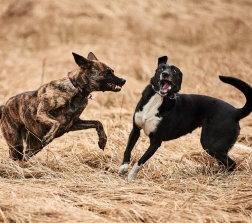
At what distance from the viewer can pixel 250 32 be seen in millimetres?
17734

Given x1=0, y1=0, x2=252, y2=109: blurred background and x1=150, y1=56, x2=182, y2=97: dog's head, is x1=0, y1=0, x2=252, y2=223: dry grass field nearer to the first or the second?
x1=0, y1=0, x2=252, y2=109: blurred background

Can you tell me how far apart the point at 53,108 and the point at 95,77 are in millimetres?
664

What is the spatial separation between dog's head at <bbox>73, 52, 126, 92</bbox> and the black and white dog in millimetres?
564

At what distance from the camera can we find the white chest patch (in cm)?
645

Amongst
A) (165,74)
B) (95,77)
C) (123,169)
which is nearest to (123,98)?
(95,77)

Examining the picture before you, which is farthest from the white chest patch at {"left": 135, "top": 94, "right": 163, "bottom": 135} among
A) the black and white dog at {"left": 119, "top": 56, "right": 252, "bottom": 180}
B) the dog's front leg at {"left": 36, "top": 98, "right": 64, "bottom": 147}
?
the dog's front leg at {"left": 36, "top": 98, "right": 64, "bottom": 147}

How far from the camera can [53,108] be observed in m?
6.71

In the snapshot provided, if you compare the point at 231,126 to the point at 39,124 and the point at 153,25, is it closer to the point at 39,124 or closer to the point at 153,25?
the point at 39,124

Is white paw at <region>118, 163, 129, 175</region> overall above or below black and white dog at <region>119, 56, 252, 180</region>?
below

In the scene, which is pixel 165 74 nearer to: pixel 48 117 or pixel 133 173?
pixel 133 173

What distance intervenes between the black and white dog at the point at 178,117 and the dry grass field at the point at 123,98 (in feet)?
1.08

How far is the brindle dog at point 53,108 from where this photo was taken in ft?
22.0

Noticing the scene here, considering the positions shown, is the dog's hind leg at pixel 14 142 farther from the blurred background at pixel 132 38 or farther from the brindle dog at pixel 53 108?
the blurred background at pixel 132 38

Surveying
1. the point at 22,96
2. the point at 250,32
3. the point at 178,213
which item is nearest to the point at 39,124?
the point at 22,96
